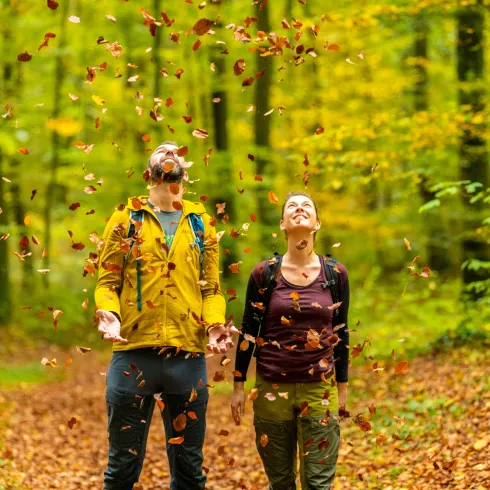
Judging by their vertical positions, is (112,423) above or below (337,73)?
below

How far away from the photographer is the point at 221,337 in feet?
13.4

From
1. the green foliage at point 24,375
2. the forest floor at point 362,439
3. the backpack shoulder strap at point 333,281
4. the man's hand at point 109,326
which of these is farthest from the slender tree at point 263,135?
the man's hand at point 109,326

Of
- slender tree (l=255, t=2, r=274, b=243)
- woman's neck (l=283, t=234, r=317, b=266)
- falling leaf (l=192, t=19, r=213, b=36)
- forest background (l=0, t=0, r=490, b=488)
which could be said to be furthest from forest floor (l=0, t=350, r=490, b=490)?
slender tree (l=255, t=2, r=274, b=243)

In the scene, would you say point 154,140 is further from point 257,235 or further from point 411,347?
point 411,347

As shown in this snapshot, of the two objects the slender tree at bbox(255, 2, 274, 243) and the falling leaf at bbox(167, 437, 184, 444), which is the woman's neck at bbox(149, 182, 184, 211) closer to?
the falling leaf at bbox(167, 437, 184, 444)

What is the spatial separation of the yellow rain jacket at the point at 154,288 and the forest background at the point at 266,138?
4.98 meters

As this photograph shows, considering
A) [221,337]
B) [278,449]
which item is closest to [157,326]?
[221,337]

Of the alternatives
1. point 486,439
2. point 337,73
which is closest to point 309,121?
point 337,73

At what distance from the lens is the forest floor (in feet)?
19.3

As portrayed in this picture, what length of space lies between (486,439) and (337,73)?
15.5 meters

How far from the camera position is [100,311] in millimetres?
3982

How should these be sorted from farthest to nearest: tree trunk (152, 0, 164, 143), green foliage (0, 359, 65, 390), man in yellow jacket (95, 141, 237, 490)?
tree trunk (152, 0, 164, 143) < green foliage (0, 359, 65, 390) < man in yellow jacket (95, 141, 237, 490)

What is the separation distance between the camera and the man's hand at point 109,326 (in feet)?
12.9

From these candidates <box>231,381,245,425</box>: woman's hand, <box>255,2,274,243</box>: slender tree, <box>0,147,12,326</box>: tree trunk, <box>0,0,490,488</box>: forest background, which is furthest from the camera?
<box>0,147,12,326</box>: tree trunk
